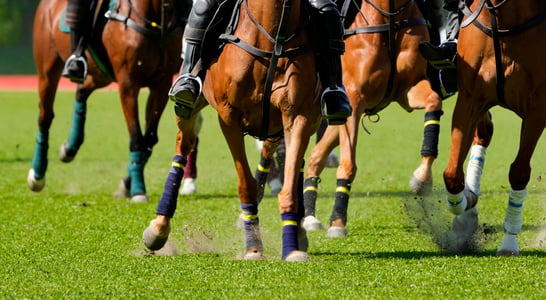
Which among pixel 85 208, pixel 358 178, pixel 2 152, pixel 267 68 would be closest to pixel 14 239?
pixel 85 208

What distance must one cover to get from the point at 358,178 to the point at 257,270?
23.2 feet

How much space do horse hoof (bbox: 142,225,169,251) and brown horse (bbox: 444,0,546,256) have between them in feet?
6.85

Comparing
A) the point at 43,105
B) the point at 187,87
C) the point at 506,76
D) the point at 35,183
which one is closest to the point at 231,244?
the point at 187,87

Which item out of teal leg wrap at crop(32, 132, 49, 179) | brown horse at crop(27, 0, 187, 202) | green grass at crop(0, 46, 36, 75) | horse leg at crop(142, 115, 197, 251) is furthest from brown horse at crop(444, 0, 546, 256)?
green grass at crop(0, 46, 36, 75)

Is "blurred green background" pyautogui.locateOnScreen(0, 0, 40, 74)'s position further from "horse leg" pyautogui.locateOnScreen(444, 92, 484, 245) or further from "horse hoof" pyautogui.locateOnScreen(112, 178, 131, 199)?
"horse leg" pyautogui.locateOnScreen(444, 92, 484, 245)

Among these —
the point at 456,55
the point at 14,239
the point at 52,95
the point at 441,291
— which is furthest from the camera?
the point at 52,95

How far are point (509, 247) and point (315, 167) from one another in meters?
2.71

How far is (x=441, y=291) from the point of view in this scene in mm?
5973

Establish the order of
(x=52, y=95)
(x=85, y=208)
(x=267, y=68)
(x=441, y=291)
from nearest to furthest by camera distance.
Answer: (x=441, y=291) → (x=267, y=68) → (x=85, y=208) → (x=52, y=95)

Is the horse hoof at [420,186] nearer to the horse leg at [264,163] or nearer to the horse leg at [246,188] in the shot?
the horse leg at [264,163]

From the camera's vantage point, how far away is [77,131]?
1303cm

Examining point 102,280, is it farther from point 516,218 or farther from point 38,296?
point 516,218

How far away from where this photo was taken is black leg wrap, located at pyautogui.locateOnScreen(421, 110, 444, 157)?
980 cm

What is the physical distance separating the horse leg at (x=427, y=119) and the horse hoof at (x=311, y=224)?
3.07 ft
